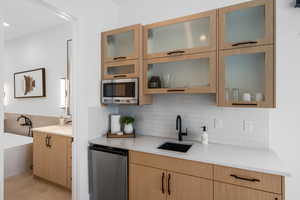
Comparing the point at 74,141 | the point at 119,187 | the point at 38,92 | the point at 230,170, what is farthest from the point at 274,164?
the point at 38,92

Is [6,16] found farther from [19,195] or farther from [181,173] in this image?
[181,173]

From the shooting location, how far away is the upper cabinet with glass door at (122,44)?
1.93m

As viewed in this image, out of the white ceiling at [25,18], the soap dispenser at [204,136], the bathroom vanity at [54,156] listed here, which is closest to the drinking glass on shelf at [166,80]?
the soap dispenser at [204,136]

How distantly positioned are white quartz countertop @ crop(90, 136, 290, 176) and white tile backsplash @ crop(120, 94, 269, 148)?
106mm

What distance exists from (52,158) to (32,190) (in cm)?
52

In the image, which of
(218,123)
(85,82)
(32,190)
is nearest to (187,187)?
(218,123)

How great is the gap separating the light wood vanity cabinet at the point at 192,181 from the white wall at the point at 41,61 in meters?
2.27

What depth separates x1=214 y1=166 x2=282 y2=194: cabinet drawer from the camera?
1.15m

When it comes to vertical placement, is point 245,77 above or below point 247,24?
below

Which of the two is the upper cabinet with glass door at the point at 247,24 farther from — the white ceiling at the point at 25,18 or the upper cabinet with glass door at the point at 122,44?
the white ceiling at the point at 25,18

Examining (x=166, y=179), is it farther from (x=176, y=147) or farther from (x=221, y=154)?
(x=221, y=154)

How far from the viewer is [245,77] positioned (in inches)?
62.0

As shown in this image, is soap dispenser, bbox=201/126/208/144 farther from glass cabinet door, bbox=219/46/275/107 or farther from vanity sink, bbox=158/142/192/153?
glass cabinet door, bbox=219/46/275/107

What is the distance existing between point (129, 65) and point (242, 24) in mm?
1251
